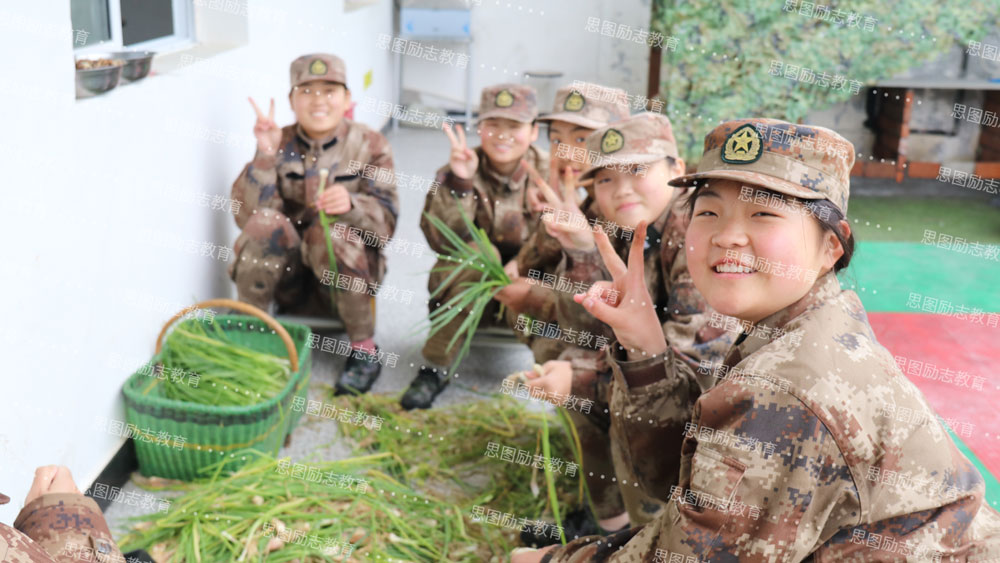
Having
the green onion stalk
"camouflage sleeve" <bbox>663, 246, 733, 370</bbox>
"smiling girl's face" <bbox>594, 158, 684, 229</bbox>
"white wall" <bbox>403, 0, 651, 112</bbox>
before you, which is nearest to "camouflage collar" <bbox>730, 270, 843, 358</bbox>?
"camouflage sleeve" <bbox>663, 246, 733, 370</bbox>

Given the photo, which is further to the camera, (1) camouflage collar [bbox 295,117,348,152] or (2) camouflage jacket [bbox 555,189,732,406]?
(1) camouflage collar [bbox 295,117,348,152]

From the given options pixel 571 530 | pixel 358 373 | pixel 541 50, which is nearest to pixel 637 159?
pixel 571 530

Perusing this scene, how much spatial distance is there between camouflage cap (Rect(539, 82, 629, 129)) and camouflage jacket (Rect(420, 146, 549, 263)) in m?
0.51

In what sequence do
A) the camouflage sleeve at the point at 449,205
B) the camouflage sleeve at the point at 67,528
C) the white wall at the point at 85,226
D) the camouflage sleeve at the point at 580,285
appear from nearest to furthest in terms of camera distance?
the camouflage sleeve at the point at 67,528 < the white wall at the point at 85,226 < the camouflage sleeve at the point at 580,285 < the camouflage sleeve at the point at 449,205

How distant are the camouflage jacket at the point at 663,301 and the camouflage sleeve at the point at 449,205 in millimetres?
939

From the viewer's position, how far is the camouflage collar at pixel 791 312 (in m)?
1.49

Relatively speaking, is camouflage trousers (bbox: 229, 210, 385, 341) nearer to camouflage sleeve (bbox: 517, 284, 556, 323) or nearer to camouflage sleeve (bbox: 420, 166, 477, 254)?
camouflage sleeve (bbox: 420, 166, 477, 254)

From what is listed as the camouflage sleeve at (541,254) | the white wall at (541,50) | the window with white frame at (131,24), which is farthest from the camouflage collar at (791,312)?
the white wall at (541,50)

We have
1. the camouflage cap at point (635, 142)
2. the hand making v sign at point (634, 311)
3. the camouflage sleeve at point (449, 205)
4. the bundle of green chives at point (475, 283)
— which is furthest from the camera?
the camouflage sleeve at point (449, 205)

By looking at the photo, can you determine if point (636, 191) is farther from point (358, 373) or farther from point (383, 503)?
point (358, 373)

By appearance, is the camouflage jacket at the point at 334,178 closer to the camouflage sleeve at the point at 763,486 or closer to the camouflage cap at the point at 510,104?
the camouflage cap at the point at 510,104

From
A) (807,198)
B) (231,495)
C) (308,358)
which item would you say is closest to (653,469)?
(807,198)

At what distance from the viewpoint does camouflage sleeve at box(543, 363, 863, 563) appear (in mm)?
1312

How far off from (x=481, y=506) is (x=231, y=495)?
717mm
